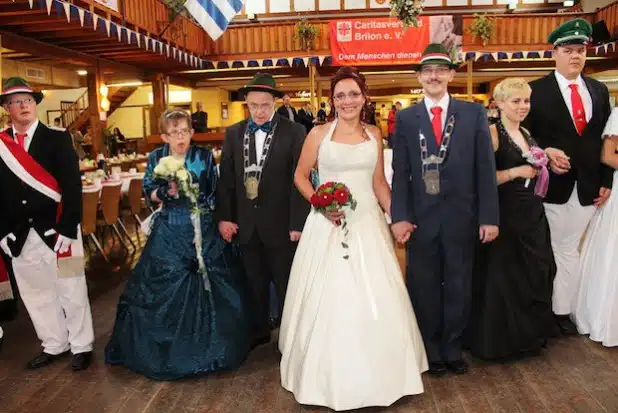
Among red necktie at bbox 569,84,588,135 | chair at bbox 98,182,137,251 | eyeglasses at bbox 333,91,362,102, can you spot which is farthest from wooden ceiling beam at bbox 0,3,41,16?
red necktie at bbox 569,84,588,135

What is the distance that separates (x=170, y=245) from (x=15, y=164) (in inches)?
39.7

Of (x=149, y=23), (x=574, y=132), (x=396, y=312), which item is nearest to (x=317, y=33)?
(x=149, y=23)

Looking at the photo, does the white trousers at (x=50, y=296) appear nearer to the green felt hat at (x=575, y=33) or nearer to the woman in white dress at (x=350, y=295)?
the woman in white dress at (x=350, y=295)

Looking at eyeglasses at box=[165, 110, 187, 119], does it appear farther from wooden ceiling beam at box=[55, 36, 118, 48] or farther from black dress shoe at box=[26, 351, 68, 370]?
wooden ceiling beam at box=[55, 36, 118, 48]

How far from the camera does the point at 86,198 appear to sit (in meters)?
5.80

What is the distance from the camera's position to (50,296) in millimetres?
3381

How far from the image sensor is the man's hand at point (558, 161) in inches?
126

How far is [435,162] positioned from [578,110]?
1.22 m

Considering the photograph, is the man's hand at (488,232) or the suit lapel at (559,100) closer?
the man's hand at (488,232)

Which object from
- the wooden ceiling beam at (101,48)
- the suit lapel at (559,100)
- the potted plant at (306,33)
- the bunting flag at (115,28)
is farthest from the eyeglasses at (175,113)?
the potted plant at (306,33)

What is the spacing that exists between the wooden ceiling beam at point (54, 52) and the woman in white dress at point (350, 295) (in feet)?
25.9

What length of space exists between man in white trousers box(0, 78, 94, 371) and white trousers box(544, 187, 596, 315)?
9.80ft

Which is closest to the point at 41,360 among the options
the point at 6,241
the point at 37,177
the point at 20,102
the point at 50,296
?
the point at 50,296

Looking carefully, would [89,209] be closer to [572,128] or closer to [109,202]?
[109,202]
